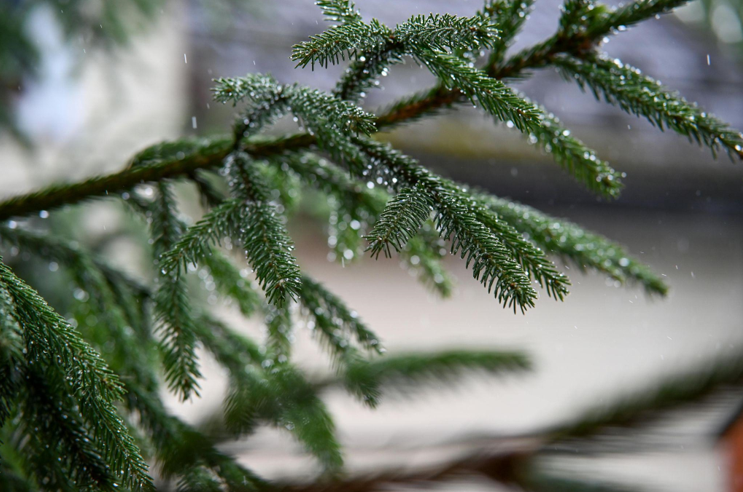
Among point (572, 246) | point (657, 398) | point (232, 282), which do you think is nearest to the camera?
point (657, 398)

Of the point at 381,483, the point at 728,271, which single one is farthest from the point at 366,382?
the point at 728,271

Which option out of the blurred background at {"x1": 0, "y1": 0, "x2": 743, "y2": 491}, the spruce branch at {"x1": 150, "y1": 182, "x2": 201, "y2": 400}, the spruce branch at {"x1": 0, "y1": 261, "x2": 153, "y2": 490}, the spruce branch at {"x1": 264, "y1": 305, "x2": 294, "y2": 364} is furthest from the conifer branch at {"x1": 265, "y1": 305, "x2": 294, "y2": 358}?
the blurred background at {"x1": 0, "y1": 0, "x2": 743, "y2": 491}

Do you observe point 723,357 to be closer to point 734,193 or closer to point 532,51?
point 532,51

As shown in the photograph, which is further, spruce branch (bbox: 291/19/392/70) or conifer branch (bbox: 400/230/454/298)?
conifer branch (bbox: 400/230/454/298)

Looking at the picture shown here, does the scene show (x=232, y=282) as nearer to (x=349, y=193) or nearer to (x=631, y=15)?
(x=349, y=193)

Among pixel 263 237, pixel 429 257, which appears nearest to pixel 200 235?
pixel 263 237

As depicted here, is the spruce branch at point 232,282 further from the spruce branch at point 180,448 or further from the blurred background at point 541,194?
the blurred background at point 541,194

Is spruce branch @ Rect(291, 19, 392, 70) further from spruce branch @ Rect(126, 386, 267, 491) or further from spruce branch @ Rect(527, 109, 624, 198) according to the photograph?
spruce branch @ Rect(126, 386, 267, 491)

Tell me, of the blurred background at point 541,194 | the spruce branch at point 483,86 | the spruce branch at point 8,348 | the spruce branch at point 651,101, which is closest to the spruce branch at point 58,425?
the spruce branch at point 8,348
